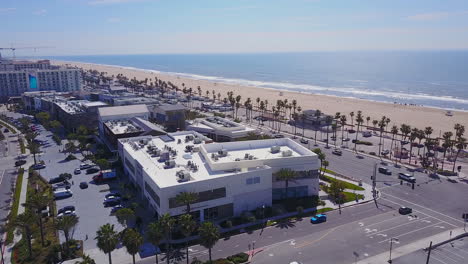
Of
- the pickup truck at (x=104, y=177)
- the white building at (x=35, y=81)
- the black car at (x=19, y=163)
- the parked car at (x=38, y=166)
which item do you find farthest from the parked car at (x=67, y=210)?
the white building at (x=35, y=81)

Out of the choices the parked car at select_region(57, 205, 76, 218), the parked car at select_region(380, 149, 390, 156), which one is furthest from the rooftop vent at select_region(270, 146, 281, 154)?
the parked car at select_region(380, 149, 390, 156)

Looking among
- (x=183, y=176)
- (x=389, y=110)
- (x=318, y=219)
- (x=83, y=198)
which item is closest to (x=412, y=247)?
(x=318, y=219)

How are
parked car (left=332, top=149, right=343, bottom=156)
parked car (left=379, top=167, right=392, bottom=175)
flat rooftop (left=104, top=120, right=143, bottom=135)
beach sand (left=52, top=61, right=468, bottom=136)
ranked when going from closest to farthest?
parked car (left=379, top=167, right=392, bottom=175) → flat rooftop (left=104, top=120, right=143, bottom=135) → parked car (left=332, top=149, right=343, bottom=156) → beach sand (left=52, top=61, right=468, bottom=136)

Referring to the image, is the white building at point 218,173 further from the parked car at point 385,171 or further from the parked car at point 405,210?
the parked car at point 385,171

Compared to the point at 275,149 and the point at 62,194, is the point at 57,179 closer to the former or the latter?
the point at 62,194

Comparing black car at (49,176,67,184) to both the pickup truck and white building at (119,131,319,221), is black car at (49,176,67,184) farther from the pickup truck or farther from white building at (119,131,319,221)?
white building at (119,131,319,221)

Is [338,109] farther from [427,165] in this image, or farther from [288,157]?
[288,157]
